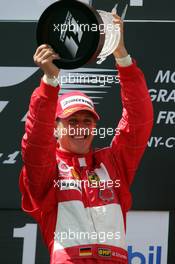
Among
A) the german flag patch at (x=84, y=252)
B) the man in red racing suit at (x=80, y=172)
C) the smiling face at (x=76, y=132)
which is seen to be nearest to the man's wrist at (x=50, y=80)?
the man in red racing suit at (x=80, y=172)

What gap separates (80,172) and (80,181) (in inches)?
1.7

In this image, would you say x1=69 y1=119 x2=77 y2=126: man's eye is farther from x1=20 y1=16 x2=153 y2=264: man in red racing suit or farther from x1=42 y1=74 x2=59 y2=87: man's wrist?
x1=42 y1=74 x2=59 y2=87: man's wrist

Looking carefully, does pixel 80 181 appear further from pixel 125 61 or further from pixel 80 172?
pixel 125 61

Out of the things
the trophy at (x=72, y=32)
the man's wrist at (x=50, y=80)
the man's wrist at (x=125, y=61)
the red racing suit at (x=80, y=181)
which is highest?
the trophy at (x=72, y=32)

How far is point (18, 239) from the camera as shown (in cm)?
320

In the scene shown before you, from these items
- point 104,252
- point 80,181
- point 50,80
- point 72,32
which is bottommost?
point 104,252

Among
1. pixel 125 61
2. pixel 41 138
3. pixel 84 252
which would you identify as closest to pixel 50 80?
pixel 41 138

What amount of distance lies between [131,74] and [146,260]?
106cm

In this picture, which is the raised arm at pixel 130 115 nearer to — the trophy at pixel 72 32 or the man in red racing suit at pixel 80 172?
the man in red racing suit at pixel 80 172

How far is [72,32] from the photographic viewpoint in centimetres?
232

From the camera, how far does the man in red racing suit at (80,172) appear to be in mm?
2334

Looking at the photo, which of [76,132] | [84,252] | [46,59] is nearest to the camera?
[46,59]

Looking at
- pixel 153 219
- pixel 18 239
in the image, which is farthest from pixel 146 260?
pixel 18 239

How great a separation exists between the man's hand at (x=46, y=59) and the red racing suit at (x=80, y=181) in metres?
0.06
